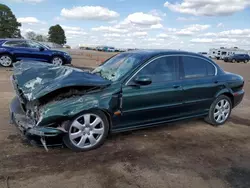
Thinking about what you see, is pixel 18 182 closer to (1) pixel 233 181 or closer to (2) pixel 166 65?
(1) pixel 233 181

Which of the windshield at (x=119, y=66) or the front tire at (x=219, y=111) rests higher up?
the windshield at (x=119, y=66)

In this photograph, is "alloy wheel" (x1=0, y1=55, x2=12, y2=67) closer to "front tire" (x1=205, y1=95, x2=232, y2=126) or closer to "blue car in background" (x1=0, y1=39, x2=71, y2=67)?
"blue car in background" (x1=0, y1=39, x2=71, y2=67)

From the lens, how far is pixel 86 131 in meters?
3.97

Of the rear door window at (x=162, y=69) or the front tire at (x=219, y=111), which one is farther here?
the front tire at (x=219, y=111)

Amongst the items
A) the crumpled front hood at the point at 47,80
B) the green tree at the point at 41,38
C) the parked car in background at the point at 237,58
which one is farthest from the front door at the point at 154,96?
the green tree at the point at 41,38

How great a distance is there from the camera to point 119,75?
174 inches

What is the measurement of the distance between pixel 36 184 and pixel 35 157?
72cm

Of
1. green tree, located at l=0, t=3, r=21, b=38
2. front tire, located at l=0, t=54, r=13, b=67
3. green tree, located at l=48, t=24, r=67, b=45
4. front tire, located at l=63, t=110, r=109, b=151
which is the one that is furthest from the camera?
green tree, located at l=48, t=24, r=67, b=45

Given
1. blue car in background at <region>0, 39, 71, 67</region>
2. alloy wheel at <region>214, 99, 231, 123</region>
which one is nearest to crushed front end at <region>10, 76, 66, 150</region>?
alloy wheel at <region>214, 99, 231, 123</region>

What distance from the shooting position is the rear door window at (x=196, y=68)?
16.4 feet

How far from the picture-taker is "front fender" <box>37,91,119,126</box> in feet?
11.9

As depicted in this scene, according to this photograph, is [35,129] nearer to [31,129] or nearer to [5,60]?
[31,129]

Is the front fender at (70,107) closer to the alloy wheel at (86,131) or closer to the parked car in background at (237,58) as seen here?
the alloy wheel at (86,131)

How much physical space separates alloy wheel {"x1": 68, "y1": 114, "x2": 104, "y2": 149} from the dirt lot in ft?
0.54
